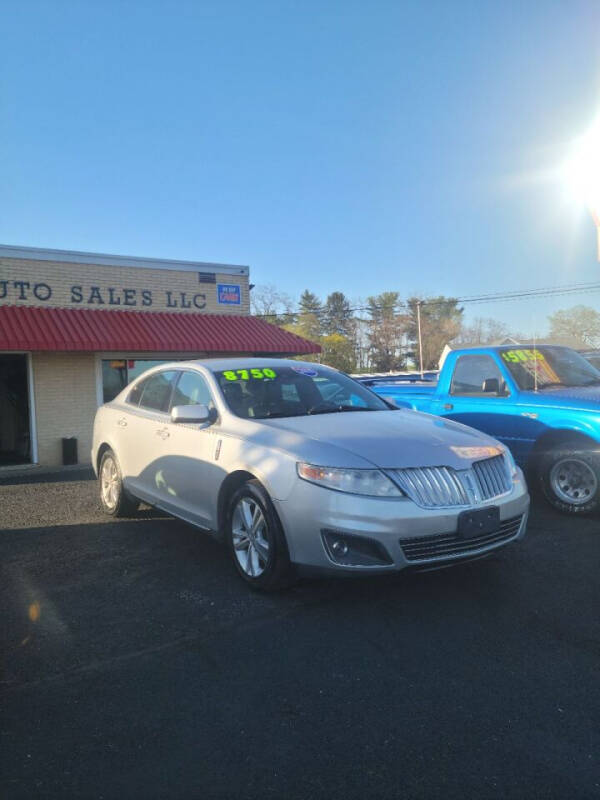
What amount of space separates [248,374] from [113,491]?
7.55 ft

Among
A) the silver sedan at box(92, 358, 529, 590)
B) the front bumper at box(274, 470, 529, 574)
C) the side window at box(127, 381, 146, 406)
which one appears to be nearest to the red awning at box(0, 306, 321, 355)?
the side window at box(127, 381, 146, 406)

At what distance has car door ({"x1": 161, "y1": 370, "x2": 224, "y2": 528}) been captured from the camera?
4.69 metres

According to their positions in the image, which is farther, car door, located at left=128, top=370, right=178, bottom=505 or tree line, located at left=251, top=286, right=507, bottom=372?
tree line, located at left=251, top=286, right=507, bottom=372

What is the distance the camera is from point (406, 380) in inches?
378

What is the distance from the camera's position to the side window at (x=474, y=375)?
7.23 meters

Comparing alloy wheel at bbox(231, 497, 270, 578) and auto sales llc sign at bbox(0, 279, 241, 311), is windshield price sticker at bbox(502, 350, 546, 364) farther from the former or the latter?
auto sales llc sign at bbox(0, 279, 241, 311)

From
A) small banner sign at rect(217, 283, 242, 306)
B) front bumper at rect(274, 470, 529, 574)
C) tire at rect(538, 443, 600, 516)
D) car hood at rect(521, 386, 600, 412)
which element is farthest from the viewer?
small banner sign at rect(217, 283, 242, 306)

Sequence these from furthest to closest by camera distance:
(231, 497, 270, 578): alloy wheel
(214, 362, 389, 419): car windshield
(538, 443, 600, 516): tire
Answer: (538, 443, 600, 516): tire, (214, 362, 389, 419): car windshield, (231, 497, 270, 578): alloy wheel

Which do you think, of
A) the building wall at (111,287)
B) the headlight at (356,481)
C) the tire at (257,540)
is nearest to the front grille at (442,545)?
the headlight at (356,481)

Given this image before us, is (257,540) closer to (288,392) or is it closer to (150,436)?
(288,392)

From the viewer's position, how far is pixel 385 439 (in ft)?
13.4

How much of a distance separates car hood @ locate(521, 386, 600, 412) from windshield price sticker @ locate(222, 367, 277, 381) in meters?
3.02

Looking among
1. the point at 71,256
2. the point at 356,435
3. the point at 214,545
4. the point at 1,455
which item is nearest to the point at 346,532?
the point at 356,435

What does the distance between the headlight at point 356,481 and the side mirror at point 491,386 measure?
12.1 ft
